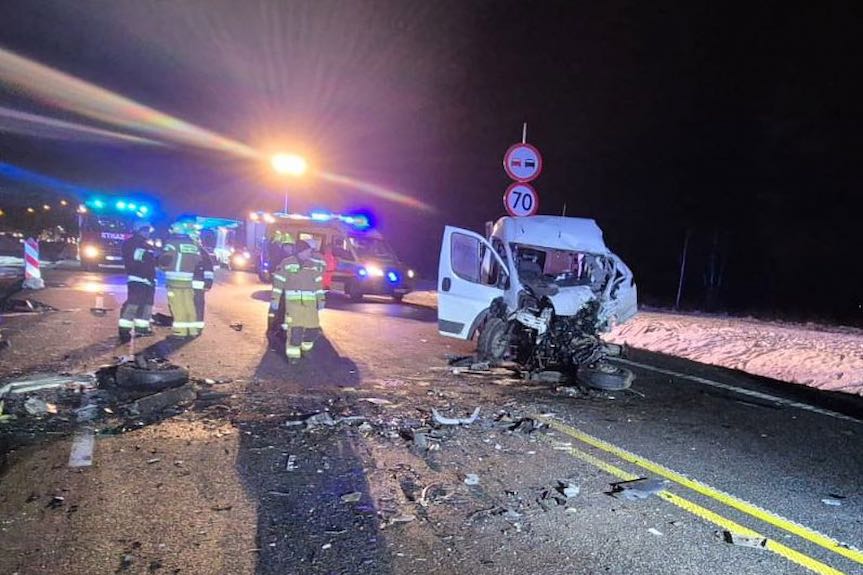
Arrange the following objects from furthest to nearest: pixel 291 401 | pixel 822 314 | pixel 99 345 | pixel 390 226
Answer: pixel 390 226 → pixel 822 314 → pixel 99 345 → pixel 291 401

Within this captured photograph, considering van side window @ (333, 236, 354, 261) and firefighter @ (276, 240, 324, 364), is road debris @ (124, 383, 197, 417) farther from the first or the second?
van side window @ (333, 236, 354, 261)

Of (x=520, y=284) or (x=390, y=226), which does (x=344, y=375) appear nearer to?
(x=520, y=284)

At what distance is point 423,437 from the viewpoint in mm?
4816

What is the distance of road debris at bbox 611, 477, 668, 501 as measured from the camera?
3.87 m

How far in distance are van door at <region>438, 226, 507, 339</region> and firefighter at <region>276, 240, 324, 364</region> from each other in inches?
72.1

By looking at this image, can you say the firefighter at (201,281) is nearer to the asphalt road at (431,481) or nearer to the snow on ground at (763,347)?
the asphalt road at (431,481)

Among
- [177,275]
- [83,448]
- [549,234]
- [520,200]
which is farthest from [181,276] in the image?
[549,234]

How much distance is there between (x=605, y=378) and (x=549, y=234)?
10.3 ft

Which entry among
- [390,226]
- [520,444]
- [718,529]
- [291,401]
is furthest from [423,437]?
[390,226]

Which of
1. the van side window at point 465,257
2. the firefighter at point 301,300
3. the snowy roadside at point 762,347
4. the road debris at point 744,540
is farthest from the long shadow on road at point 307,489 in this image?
the snowy roadside at point 762,347

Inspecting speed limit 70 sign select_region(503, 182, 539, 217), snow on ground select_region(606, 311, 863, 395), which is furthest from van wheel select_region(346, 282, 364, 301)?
snow on ground select_region(606, 311, 863, 395)

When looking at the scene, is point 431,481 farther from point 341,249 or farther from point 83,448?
point 341,249

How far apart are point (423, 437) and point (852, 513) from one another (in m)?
2.99

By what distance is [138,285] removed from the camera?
8.73 m
